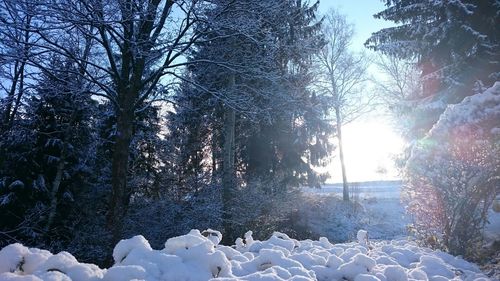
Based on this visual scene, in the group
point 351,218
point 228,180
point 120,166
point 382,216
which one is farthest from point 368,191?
point 120,166

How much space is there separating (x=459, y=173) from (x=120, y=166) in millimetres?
6160

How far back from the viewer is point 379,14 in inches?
570

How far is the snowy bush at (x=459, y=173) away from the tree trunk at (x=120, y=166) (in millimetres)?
5512

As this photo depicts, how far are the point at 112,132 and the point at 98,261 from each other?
18.5ft

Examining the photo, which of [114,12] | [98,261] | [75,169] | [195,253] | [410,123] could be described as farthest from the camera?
[410,123]

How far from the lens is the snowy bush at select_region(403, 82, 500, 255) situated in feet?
20.1

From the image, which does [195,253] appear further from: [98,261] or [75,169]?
[75,169]

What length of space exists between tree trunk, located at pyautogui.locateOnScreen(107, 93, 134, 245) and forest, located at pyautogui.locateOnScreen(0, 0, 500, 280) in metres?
0.03

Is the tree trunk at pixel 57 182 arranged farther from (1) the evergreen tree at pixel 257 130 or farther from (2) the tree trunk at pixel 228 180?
(2) the tree trunk at pixel 228 180

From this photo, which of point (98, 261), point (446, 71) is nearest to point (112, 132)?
point (98, 261)

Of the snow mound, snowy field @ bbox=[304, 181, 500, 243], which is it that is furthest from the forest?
the snow mound

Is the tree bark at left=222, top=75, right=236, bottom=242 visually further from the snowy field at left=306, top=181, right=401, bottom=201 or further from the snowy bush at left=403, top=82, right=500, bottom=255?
the snowy field at left=306, top=181, right=401, bottom=201

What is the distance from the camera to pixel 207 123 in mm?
16719

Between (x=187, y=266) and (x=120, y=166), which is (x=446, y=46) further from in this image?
(x=187, y=266)
